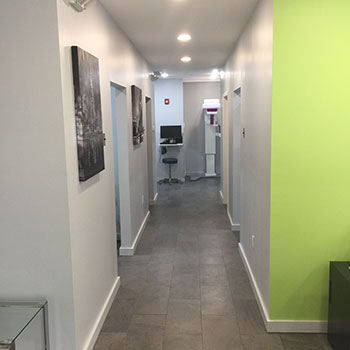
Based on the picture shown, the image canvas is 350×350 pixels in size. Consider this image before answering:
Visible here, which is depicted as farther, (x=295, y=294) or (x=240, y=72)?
(x=240, y=72)

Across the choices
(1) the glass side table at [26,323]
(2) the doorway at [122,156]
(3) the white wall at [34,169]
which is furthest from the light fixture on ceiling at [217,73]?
(1) the glass side table at [26,323]

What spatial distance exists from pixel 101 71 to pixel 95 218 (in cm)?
119

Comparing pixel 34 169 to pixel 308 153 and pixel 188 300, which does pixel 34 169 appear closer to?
pixel 308 153

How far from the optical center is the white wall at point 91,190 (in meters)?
2.33

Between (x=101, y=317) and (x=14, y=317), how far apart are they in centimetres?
93

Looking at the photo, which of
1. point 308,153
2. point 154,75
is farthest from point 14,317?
point 154,75

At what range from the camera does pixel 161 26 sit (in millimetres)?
3930

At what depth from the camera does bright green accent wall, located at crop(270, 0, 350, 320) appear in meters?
2.62

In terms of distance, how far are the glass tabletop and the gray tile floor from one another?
2.44ft

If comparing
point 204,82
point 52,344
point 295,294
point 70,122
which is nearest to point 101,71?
point 70,122

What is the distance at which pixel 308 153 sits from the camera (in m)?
2.75

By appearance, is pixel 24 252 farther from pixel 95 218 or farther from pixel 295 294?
pixel 295 294

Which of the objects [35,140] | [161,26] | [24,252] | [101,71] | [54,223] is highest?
[161,26]

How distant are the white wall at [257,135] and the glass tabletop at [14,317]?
1.68 meters
